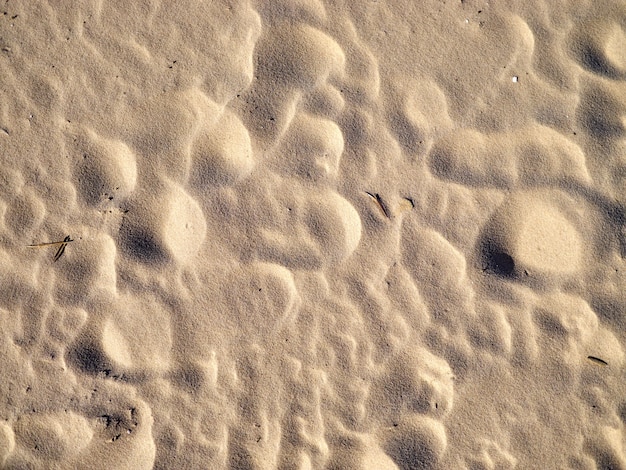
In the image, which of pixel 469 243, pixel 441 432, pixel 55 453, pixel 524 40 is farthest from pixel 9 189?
pixel 524 40

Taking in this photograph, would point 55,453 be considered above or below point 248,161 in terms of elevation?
below

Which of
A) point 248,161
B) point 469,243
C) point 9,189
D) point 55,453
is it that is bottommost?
point 55,453

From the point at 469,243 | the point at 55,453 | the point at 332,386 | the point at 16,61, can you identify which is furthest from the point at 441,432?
the point at 16,61

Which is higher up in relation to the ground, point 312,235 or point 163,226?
point 312,235

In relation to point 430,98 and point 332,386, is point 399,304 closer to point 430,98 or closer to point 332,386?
point 332,386

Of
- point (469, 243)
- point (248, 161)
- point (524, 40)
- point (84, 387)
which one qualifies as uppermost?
point (524, 40)

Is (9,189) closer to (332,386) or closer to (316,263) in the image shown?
(316,263)
